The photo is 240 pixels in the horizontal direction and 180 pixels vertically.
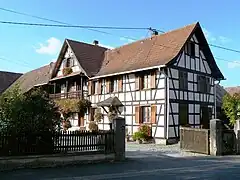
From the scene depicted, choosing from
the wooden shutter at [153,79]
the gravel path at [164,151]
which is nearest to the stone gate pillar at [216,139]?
the gravel path at [164,151]

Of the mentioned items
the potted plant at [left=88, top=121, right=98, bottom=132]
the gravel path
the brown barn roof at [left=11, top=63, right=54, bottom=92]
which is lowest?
the gravel path

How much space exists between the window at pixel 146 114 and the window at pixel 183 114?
2.31m

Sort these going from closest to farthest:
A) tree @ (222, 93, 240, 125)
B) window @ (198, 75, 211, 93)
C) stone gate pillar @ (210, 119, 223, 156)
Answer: stone gate pillar @ (210, 119, 223, 156)
tree @ (222, 93, 240, 125)
window @ (198, 75, 211, 93)

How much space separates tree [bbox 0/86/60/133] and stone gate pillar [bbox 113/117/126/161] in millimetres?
2399

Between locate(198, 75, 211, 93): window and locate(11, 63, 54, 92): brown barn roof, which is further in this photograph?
locate(11, 63, 54, 92): brown barn roof

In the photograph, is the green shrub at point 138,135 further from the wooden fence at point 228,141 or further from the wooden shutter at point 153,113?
the wooden fence at point 228,141

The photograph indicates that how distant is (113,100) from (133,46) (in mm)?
6748

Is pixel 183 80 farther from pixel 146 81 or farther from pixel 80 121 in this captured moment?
pixel 80 121

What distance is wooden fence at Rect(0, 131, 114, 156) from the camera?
11453mm

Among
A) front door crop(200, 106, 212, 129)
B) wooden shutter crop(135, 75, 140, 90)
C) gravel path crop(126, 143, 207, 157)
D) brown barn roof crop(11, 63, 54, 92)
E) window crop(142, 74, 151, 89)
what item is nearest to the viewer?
gravel path crop(126, 143, 207, 157)

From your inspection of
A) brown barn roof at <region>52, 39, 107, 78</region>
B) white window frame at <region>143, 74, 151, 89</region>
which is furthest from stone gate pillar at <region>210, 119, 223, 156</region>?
brown barn roof at <region>52, 39, 107, 78</region>

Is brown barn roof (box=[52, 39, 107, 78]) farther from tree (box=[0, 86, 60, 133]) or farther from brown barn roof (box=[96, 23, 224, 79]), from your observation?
tree (box=[0, 86, 60, 133])

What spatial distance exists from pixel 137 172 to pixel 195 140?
23.6 ft

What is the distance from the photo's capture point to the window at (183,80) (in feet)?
80.9
